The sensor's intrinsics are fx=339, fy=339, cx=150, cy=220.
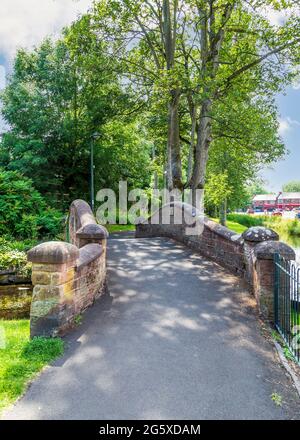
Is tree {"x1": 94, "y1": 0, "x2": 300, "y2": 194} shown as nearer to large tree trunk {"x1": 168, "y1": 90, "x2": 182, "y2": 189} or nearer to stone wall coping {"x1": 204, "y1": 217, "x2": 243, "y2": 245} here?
large tree trunk {"x1": 168, "y1": 90, "x2": 182, "y2": 189}

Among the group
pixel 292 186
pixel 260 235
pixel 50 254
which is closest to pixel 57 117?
pixel 260 235

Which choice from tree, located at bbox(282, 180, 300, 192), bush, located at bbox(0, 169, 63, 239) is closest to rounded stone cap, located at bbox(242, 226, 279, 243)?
bush, located at bbox(0, 169, 63, 239)

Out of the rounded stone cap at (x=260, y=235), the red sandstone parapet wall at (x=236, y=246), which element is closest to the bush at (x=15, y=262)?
the red sandstone parapet wall at (x=236, y=246)

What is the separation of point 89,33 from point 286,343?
14.3 meters

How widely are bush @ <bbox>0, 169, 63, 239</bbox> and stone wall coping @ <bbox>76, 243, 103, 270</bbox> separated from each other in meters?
5.50

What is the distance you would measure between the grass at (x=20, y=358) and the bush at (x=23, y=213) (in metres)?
6.62

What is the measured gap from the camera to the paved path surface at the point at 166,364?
11.1 ft

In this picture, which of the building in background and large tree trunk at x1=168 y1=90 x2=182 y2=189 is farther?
the building in background

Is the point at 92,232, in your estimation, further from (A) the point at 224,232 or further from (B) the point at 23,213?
(B) the point at 23,213

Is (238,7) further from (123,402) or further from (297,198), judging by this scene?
(297,198)

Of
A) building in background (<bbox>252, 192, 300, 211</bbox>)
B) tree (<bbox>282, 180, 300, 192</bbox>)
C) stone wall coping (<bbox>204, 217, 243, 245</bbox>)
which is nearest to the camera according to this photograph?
stone wall coping (<bbox>204, 217, 243, 245</bbox>)

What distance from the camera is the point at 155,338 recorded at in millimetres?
4953

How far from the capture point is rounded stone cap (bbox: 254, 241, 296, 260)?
18.9ft

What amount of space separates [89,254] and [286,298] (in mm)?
3390
